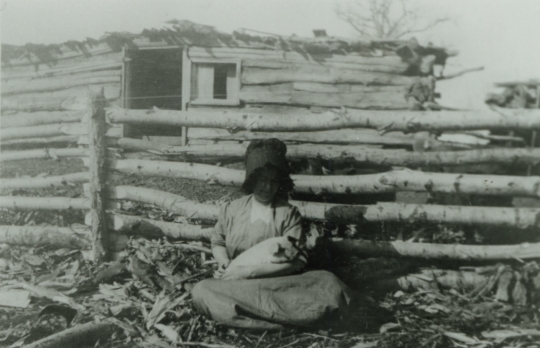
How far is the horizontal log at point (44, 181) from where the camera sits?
4.68m

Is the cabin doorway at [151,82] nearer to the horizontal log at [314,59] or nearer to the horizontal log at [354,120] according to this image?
the horizontal log at [314,59]

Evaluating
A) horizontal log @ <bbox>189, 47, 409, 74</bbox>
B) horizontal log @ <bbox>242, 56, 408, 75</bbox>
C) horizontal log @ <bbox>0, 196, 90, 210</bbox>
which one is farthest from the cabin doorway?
horizontal log @ <bbox>0, 196, 90, 210</bbox>

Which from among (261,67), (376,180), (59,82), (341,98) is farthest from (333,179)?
(59,82)

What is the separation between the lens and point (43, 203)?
4891 millimetres

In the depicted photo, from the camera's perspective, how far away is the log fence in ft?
11.8

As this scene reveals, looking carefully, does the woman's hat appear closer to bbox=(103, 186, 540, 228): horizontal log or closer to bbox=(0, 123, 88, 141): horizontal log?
bbox=(103, 186, 540, 228): horizontal log

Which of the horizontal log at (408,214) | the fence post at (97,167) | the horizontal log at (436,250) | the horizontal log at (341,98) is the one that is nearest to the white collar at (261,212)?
the horizontal log at (408,214)

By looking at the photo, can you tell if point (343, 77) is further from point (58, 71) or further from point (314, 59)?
point (58, 71)

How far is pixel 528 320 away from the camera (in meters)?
3.20

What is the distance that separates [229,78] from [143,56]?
9.63 ft

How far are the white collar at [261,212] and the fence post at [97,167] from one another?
70.1 inches

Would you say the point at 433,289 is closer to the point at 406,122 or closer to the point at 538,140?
the point at 406,122

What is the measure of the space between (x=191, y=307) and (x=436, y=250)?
2.02 m

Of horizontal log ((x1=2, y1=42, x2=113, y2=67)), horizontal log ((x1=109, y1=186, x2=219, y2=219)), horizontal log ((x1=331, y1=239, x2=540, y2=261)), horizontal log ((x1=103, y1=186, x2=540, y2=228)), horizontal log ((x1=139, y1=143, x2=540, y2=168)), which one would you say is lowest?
horizontal log ((x1=331, y1=239, x2=540, y2=261))
